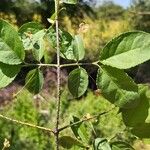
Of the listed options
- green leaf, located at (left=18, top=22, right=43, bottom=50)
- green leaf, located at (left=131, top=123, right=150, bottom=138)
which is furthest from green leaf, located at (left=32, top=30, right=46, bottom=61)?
green leaf, located at (left=131, top=123, right=150, bottom=138)

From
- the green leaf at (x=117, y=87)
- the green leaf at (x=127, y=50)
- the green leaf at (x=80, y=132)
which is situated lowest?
the green leaf at (x=80, y=132)

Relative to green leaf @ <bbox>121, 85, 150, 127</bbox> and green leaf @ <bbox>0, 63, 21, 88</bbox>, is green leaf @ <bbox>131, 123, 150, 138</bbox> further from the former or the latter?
green leaf @ <bbox>0, 63, 21, 88</bbox>

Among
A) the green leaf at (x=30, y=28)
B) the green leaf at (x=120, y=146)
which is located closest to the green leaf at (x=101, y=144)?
the green leaf at (x=120, y=146)

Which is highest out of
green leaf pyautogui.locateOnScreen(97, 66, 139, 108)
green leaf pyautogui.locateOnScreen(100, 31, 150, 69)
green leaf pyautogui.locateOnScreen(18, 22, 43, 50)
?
green leaf pyautogui.locateOnScreen(18, 22, 43, 50)

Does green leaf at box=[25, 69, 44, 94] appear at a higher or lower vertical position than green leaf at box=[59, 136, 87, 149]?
higher

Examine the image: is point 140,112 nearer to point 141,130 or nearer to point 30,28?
point 141,130

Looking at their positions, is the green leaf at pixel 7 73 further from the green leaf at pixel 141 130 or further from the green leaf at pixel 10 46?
the green leaf at pixel 141 130

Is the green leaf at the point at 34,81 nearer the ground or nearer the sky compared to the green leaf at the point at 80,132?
nearer the sky
